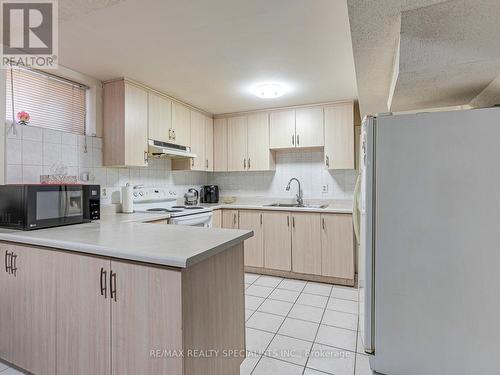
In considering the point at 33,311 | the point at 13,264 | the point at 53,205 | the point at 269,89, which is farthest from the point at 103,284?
the point at 269,89

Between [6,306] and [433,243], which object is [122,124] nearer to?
[6,306]

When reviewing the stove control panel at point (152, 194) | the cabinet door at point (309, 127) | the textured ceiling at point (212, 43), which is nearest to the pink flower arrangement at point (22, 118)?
the textured ceiling at point (212, 43)

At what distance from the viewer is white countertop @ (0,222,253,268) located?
1164mm

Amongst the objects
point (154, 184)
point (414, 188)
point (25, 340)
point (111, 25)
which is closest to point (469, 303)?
point (414, 188)

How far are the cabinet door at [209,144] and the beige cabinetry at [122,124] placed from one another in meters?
1.26

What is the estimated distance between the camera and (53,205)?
1857 millimetres

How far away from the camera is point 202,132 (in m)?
3.93

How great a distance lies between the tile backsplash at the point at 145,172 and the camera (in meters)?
2.17

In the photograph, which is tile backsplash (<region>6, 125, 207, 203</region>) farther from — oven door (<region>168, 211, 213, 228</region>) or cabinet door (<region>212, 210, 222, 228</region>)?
cabinet door (<region>212, 210, 222, 228</region>)

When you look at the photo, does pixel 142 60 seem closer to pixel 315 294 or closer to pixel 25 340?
→ pixel 25 340

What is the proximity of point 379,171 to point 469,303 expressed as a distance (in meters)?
0.84

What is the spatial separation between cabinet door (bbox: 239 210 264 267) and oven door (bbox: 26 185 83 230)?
2.02 metres

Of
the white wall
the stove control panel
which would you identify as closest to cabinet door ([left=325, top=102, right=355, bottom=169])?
the white wall

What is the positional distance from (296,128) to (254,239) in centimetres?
161
